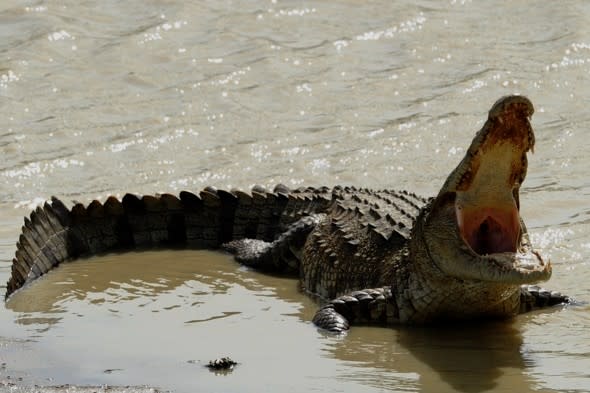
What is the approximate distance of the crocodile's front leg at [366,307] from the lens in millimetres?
7160

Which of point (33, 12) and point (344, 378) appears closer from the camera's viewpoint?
point (344, 378)

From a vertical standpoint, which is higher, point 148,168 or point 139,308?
point 148,168

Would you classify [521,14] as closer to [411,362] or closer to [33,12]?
[33,12]

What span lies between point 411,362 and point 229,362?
0.90 m

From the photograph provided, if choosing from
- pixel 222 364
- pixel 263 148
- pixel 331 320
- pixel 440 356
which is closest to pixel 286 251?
pixel 331 320

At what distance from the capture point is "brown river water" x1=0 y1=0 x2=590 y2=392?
20.9ft

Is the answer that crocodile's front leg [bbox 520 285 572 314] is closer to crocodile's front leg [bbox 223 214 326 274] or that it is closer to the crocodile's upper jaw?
the crocodile's upper jaw

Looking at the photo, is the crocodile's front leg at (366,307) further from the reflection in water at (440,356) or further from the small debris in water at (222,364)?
the small debris in water at (222,364)

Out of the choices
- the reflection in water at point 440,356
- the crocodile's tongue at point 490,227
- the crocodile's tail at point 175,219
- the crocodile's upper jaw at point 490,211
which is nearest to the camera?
the reflection in water at point 440,356

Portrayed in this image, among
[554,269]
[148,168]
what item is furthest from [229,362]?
[148,168]

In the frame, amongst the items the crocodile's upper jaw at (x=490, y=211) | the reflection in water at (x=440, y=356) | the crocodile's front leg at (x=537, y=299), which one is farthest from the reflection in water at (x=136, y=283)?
the crocodile's front leg at (x=537, y=299)

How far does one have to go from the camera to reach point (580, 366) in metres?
6.18

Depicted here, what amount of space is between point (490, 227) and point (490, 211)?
122 millimetres

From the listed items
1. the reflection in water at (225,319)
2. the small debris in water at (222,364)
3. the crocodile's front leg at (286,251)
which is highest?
the crocodile's front leg at (286,251)
